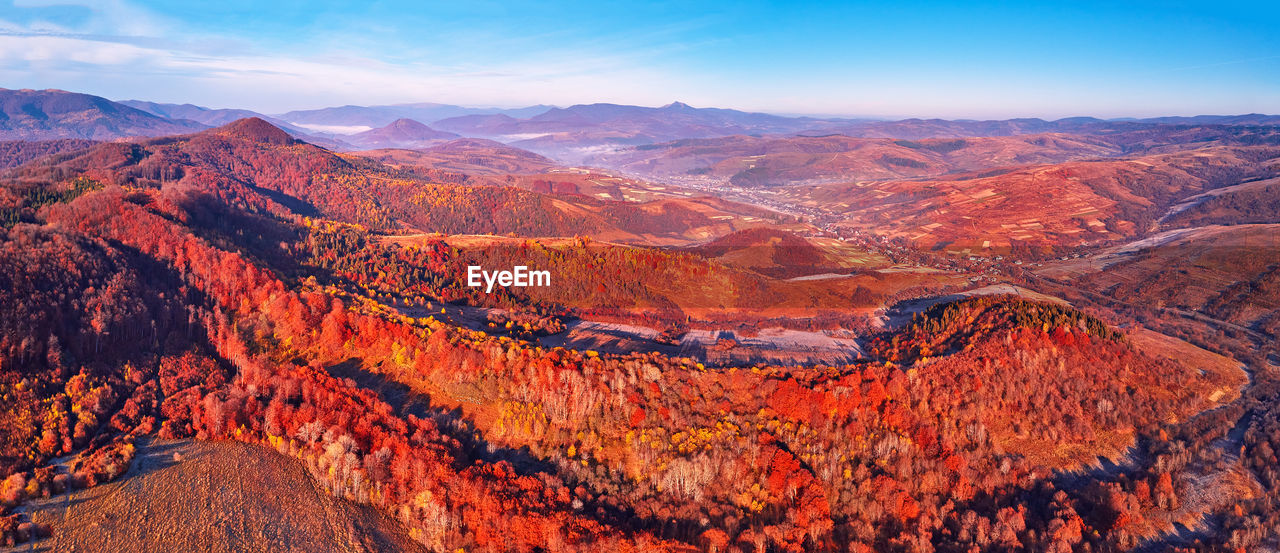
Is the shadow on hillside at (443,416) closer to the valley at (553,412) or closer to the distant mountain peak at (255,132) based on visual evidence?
the valley at (553,412)

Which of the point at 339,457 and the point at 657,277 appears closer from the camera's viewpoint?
the point at 339,457

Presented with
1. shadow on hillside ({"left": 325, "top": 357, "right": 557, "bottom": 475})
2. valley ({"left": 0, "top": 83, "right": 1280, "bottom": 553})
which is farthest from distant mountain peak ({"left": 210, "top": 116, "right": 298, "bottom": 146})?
shadow on hillside ({"left": 325, "top": 357, "right": 557, "bottom": 475})

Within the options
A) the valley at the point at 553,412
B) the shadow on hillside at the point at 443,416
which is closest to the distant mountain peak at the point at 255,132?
the valley at the point at 553,412

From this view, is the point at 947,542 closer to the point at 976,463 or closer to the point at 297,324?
the point at 976,463

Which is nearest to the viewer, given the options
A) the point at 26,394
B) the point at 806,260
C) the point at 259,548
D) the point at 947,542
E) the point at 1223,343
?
the point at 259,548

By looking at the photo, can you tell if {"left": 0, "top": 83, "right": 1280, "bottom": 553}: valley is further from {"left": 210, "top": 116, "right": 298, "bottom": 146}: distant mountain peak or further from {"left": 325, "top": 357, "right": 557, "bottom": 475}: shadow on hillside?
{"left": 210, "top": 116, "right": 298, "bottom": 146}: distant mountain peak

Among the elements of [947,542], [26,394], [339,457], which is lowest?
[947,542]

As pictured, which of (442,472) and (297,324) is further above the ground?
(297,324)


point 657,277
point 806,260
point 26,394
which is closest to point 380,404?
point 26,394
